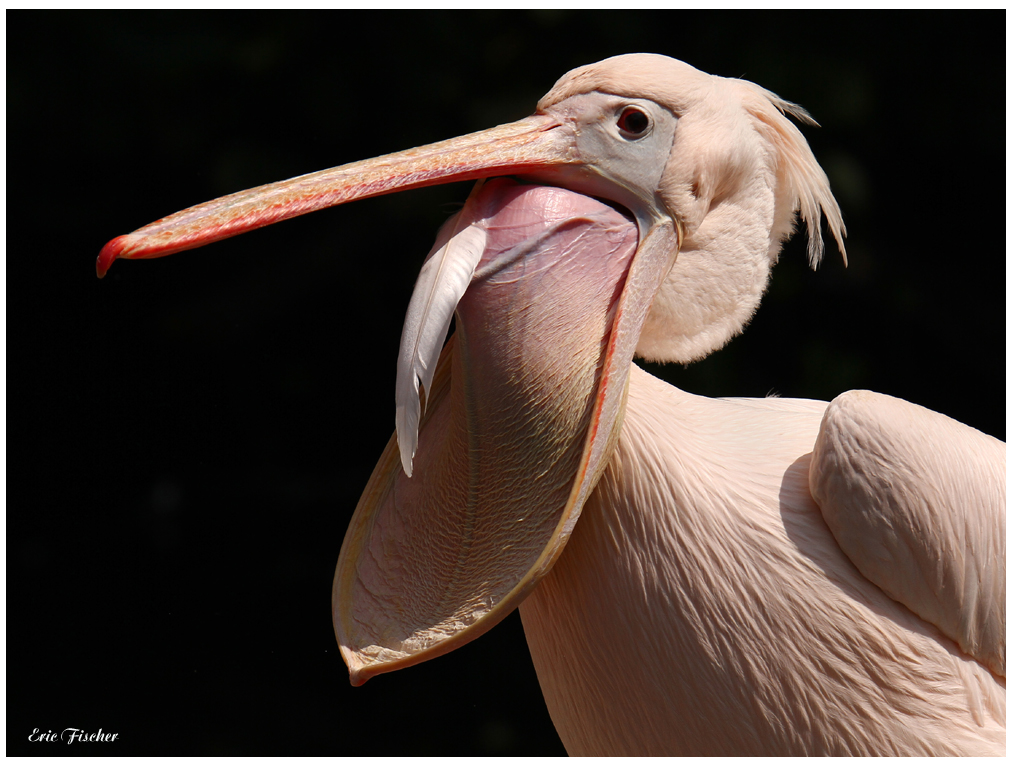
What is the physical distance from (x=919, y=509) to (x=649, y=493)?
23 centimetres

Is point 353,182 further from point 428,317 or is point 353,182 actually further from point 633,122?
point 633,122

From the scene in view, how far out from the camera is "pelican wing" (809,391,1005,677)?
845 millimetres

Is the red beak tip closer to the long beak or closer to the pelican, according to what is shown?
the long beak

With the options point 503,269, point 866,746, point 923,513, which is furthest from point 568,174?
point 866,746

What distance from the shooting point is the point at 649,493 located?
88cm

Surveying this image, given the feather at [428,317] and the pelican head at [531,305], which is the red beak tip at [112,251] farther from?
the feather at [428,317]

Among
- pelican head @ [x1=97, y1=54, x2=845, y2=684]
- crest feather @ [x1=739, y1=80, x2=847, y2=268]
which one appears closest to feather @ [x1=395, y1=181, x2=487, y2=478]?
pelican head @ [x1=97, y1=54, x2=845, y2=684]

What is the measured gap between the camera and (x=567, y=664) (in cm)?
95

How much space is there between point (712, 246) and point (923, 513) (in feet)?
1.00

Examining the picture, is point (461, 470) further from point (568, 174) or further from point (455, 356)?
point (568, 174)

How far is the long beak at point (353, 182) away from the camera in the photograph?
29.2 inches

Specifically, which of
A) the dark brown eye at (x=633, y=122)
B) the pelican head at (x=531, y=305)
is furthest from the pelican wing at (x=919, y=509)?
the dark brown eye at (x=633, y=122)

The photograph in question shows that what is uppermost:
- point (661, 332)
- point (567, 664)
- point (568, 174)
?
point (568, 174)

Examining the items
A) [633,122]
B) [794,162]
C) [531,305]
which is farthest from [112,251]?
[794,162]
